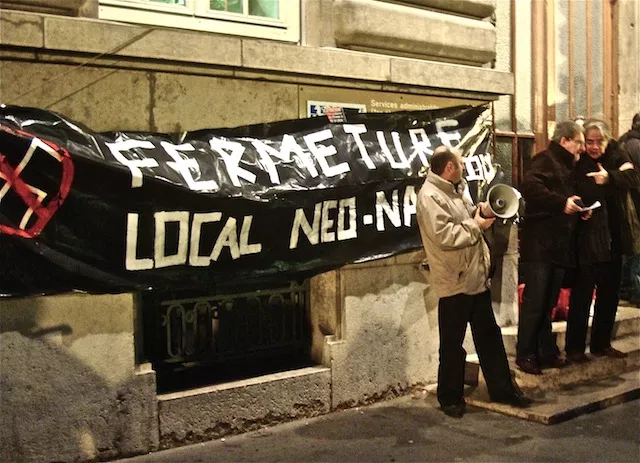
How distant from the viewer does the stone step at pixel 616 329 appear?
22.7 ft

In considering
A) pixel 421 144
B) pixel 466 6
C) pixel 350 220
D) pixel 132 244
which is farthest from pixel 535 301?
pixel 132 244

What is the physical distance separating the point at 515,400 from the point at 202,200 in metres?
2.83

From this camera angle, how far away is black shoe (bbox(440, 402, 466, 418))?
5.61m

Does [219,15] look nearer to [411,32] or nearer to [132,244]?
[411,32]

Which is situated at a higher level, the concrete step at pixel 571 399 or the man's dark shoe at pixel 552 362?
the man's dark shoe at pixel 552 362

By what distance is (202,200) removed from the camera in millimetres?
4859

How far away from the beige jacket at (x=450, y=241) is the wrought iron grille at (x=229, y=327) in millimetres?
1255

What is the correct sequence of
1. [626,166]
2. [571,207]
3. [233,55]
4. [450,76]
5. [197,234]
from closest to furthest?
[197,234]
[233,55]
[571,207]
[626,166]
[450,76]

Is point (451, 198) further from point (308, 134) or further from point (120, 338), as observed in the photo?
point (120, 338)

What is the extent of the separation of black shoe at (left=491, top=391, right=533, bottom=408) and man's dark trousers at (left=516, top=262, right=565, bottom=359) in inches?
21.4

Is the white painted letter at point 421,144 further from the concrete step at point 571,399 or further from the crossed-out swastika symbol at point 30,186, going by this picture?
the crossed-out swastika symbol at point 30,186

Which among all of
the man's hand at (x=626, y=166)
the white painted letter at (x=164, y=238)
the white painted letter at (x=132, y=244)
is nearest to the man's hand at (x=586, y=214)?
the man's hand at (x=626, y=166)

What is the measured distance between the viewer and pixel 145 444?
4.96 m

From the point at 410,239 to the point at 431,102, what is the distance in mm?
1371
